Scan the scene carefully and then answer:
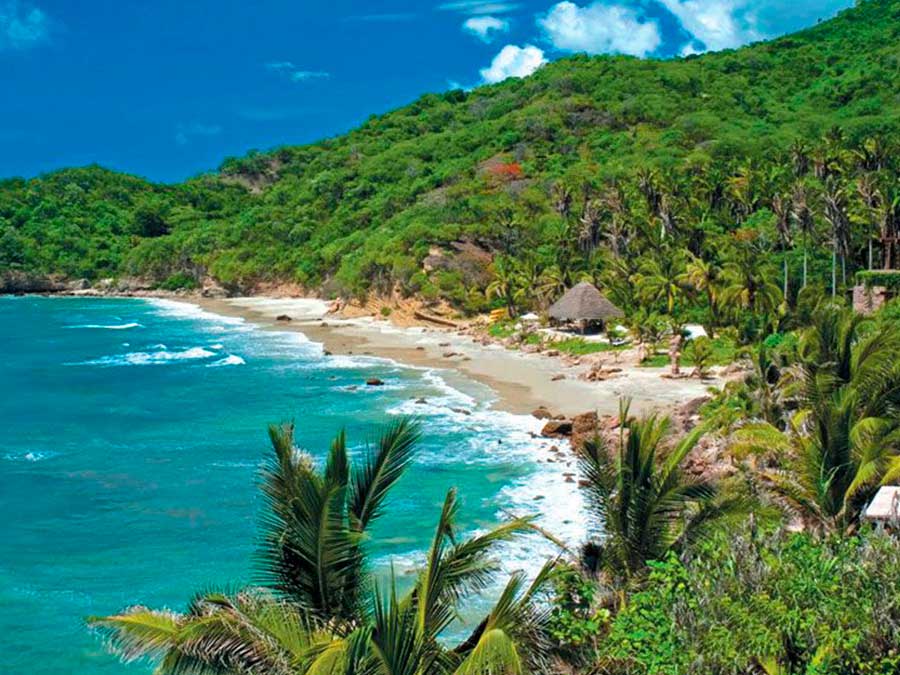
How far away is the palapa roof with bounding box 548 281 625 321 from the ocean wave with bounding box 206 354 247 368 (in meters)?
18.7

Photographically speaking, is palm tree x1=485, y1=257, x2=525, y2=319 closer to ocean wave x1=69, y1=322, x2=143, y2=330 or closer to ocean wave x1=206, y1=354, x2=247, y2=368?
ocean wave x1=206, y1=354, x2=247, y2=368

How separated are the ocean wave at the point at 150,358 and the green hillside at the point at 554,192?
1825cm

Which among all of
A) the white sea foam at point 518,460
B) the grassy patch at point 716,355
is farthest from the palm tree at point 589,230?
the white sea foam at point 518,460

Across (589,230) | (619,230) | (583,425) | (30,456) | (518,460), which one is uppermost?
(589,230)

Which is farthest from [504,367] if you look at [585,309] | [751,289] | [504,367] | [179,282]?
[179,282]

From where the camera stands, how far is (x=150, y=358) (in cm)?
5594

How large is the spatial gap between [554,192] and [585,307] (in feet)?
110

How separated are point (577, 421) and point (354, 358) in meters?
24.2

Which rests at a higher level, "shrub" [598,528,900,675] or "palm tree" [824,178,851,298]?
"palm tree" [824,178,851,298]

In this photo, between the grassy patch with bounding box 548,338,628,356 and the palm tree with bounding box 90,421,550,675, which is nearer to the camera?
the palm tree with bounding box 90,421,550,675

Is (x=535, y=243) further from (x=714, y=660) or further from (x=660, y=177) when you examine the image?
(x=714, y=660)

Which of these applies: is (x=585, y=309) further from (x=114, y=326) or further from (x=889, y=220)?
(x=114, y=326)

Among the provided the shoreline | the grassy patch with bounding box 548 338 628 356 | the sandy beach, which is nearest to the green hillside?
the grassy patch with bounding box 548 338 628 356

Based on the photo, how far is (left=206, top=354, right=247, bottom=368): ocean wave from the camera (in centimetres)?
5101
